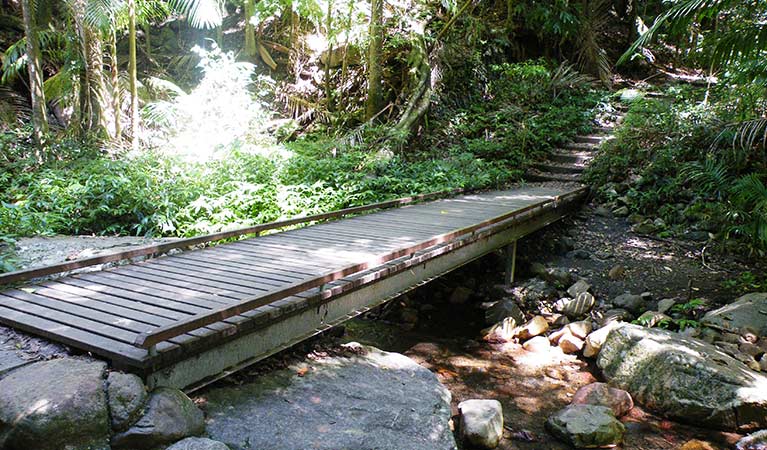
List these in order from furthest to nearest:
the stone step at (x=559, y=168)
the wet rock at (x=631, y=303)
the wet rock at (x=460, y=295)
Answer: the stone step at (x=559, y=168)
the wet rock at (x=460, y=295)
the wet rock at (x=631, y=303)

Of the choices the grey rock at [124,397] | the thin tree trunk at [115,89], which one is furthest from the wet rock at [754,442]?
the thin tree trunk at [115,89]

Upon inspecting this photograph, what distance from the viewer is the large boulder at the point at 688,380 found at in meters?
4.85

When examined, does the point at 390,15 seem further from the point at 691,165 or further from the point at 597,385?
the point at 597,385

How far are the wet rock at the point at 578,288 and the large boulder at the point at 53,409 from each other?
6641mm

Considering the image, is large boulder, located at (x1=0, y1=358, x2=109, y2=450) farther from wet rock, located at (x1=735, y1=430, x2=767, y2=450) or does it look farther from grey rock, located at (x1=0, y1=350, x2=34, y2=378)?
wet rock, located at (x1=735, y1=430, x2=767, y2=450)

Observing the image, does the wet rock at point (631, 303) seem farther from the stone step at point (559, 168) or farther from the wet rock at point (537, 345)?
the stone step at point (559, 168)

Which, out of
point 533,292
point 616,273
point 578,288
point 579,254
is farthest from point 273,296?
point 579,254

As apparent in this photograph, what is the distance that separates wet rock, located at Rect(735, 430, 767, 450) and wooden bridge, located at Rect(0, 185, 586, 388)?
10.7ft

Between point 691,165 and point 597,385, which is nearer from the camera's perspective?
point 597,385

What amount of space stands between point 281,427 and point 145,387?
91 cm

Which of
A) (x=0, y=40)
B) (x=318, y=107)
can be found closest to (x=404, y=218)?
(x=318, y=107)

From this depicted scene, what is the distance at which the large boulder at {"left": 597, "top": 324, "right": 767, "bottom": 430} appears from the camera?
191 inches

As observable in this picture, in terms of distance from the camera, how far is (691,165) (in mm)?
9586

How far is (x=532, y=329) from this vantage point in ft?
23.6
